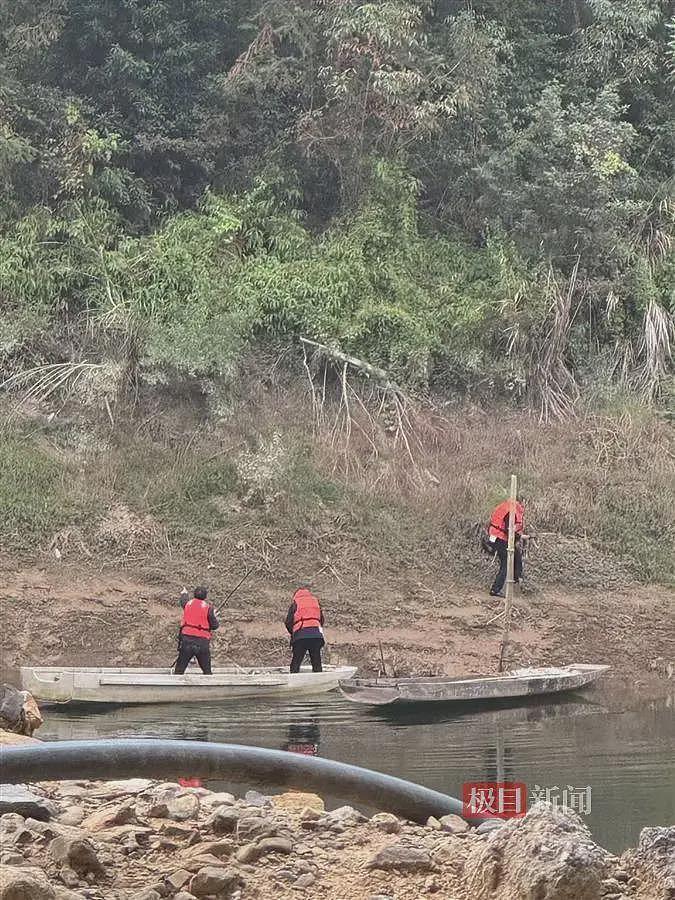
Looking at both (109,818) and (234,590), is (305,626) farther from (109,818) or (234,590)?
(109,818)

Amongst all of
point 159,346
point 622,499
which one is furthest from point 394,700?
point 159,346

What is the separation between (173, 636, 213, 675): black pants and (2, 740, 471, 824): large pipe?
369 inches

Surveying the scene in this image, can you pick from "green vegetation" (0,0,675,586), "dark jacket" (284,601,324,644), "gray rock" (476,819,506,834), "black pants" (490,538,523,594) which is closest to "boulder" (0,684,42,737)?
"dark jacket" (284,601,324,644)

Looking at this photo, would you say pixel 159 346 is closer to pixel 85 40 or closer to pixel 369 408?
pixel 369 408

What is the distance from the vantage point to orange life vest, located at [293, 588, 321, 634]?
13914mm

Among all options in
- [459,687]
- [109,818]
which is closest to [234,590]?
[459,687]

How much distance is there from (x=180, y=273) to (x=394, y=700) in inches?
423

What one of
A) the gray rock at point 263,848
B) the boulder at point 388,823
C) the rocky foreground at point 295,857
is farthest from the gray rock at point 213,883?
the boulder at point 388,823

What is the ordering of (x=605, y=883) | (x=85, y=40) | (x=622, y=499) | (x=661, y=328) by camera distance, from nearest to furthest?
(x=605, y=883), (x=622, y=499), (x=661, y=328), (x=85, y=40)

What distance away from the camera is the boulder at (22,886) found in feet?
11.2

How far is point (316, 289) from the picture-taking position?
20.9 metres

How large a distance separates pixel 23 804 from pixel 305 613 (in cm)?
948

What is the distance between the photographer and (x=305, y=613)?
13938mm

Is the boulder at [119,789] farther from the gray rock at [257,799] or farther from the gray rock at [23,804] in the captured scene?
the gray rock at [23,804]
